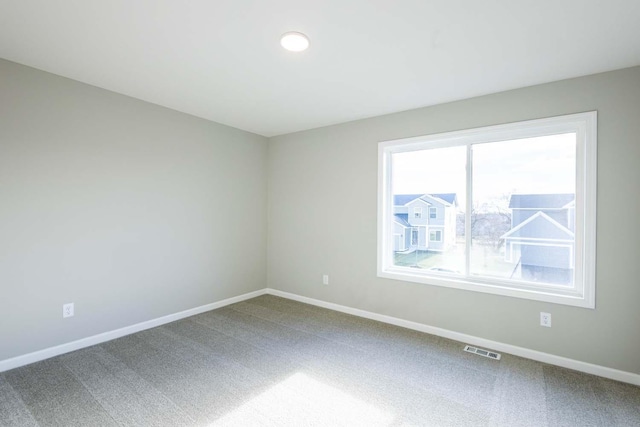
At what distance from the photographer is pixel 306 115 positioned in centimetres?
362

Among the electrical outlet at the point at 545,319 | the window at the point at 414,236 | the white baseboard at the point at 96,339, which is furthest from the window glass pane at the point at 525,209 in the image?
the white baseboard at the point at 96,339

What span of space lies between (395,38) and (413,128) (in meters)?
1.45

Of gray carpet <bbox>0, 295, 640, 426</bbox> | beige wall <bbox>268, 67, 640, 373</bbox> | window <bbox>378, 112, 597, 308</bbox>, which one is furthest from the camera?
window <bbox>378, 112, 597, 308</bbox>

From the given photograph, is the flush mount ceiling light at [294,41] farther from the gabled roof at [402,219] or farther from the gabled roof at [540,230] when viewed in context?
the gabled roof at [540,230]

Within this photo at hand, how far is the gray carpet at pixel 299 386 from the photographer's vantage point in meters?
1.90

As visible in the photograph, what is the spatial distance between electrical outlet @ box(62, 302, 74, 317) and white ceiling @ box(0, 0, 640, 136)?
203 cm

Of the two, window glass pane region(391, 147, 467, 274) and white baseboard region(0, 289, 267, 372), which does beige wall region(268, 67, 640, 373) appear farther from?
white baseboard region(0, 289, 267, 372)

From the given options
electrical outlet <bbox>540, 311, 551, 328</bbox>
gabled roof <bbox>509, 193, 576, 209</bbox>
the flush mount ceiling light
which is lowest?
electrical outlet <bbox>540, 311, 551, 328</bbox>

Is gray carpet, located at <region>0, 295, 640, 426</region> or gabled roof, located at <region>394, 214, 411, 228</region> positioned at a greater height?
gabled roof, located at <region>394, 214, 411, 228</region>

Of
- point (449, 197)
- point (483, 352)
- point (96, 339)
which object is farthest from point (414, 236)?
point (96, 339)

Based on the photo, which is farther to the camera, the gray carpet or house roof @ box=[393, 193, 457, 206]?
house roof @ box=[393, 193, 457, 206]

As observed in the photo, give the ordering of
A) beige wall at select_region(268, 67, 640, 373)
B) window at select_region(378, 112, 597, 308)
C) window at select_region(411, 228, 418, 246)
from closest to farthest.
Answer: beige wall at select_region(268, 67, 640, 373), window at select_region(378, 112, 597, 308), window at select_region(411, 228, 418, 246)

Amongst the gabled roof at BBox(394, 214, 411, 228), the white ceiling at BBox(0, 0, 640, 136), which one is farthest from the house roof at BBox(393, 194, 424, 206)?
the white ceiling at BBox(0, 0, 640, 136)

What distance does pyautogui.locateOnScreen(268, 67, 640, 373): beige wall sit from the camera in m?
2.35
